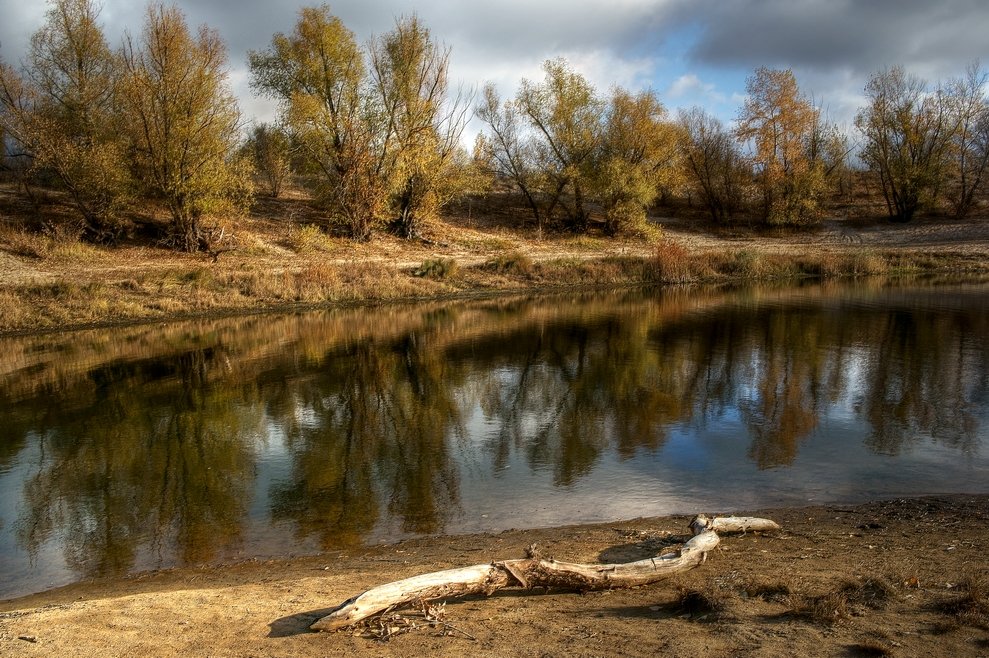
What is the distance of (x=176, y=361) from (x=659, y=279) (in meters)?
28.7

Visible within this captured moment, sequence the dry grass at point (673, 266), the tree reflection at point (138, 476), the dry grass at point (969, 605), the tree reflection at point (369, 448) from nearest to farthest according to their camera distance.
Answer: the dry grass at point (969, 605) → the tree reflection at point (138, 476) → the tree reflection at point (369, 448) → the dry grass at point (673, 266)

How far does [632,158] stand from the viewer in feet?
177

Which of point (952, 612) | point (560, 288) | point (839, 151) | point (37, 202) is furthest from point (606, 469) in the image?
point (839, 151)

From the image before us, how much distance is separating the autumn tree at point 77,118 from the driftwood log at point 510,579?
3672 centimetres

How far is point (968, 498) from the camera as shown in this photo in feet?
29.2

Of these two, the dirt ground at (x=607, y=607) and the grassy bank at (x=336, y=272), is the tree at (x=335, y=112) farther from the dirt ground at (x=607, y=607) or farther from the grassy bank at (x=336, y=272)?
the dirt ground at (x=607, y=607)

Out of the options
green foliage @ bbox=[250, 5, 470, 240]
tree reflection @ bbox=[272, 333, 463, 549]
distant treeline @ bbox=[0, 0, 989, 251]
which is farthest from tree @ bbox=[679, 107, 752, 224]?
tree reflection @ bbox=[272, 333, 463, 549]

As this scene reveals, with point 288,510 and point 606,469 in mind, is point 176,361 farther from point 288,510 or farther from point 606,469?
point 606,469

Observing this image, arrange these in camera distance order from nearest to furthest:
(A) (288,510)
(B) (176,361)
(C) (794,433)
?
(A) (288,510), (C) (794,433), (B) (176,361)

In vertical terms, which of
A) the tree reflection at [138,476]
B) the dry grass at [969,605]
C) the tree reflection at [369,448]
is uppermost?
the dry grass at [969,605]

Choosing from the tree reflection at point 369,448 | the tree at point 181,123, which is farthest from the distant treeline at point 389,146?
the tree reflection at point 369,448

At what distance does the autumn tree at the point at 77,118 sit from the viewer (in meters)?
36.2

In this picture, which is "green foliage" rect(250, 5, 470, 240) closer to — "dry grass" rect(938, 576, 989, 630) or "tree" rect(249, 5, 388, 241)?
"tree" rect(249, 5, 388, 241)

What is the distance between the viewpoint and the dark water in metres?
9.31
